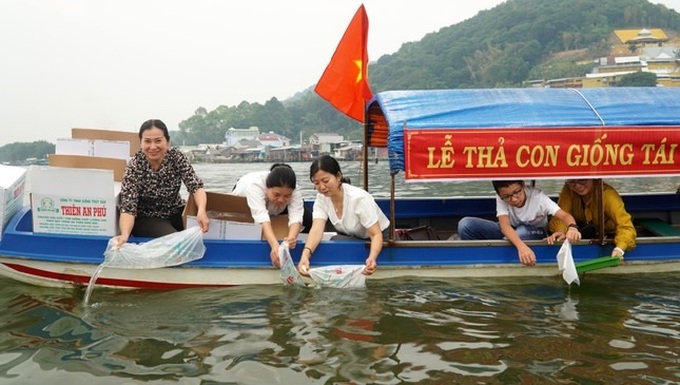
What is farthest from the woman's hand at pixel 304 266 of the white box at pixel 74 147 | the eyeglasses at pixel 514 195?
the white box at pixel 74 147

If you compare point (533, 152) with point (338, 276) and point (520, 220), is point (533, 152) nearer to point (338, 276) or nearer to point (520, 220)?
point (520, 220)

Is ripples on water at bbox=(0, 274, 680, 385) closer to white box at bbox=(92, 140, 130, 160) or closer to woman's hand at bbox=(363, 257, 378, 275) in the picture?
woman's hand at bbox=(363, 257, 378, 275)

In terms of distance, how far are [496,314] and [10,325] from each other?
4.00m

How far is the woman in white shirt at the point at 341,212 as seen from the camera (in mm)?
4617

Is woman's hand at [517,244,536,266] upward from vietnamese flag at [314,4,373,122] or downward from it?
downward

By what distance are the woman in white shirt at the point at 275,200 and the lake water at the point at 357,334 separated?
54 centimetres

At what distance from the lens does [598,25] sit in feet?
343

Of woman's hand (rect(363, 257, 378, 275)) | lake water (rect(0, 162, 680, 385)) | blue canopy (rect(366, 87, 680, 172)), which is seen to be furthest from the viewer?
blue canopy (rect(366, 87, 680, 172))

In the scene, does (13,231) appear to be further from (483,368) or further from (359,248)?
(483,368)

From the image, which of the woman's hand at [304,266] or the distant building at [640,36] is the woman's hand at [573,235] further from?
the distant building at [640,36]

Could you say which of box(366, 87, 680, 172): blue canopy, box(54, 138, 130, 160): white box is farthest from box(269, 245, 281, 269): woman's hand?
box(54, 138, 130, 160): white box

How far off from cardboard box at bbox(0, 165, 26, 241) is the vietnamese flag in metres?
3.14

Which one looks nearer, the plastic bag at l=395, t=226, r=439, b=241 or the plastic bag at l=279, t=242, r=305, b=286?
the plastic bag at l=279, t=242, r=305, b=286

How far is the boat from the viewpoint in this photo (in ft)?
16.0
